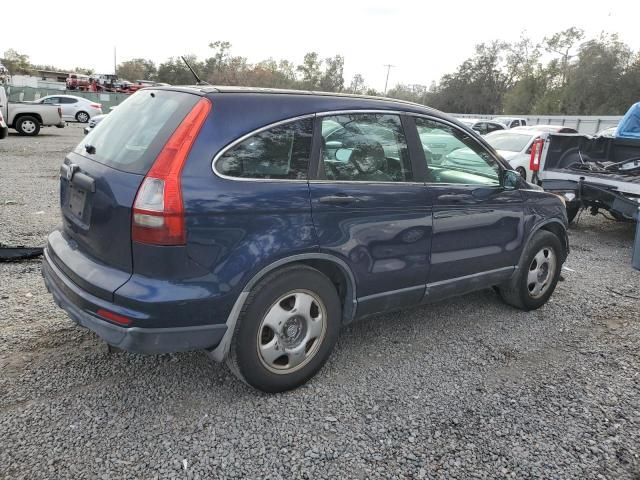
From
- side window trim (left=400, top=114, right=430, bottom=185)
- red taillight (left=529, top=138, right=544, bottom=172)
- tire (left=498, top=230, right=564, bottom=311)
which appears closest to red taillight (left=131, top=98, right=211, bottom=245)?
side window trim (left=400, top=114, right=430, bottom=185)

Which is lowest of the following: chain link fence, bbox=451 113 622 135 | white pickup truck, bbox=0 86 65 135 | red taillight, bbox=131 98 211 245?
white pickup truck, bbox=0 86 65 135

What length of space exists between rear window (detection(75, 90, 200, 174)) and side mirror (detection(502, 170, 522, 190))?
2521mm

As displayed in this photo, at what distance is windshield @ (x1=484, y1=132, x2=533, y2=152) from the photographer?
38.0ft

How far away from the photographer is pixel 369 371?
11.2 feet

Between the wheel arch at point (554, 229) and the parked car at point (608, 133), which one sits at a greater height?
the parked car at point (608, 133)

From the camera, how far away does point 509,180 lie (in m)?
4.00

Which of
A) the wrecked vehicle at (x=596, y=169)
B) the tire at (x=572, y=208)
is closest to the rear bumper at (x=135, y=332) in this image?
the wrecked vehicle at (x=596, y=169)

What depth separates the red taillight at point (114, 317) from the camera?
8.22ft

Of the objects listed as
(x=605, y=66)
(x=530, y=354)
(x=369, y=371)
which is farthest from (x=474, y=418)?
(x=605, y=66)

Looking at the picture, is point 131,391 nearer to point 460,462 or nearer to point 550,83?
point 460,462

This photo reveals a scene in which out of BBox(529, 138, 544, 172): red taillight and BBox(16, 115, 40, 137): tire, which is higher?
BBox(529, 138, 544, 172): red taillight

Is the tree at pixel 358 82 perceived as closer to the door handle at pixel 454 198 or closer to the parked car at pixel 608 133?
the parked car at pixel 608 133

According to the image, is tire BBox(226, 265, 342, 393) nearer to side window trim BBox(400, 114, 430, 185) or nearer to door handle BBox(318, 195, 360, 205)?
door handle BBox(318, 195, 360, 205)

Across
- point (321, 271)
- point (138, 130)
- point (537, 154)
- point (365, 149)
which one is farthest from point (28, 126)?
point (321, 271)
